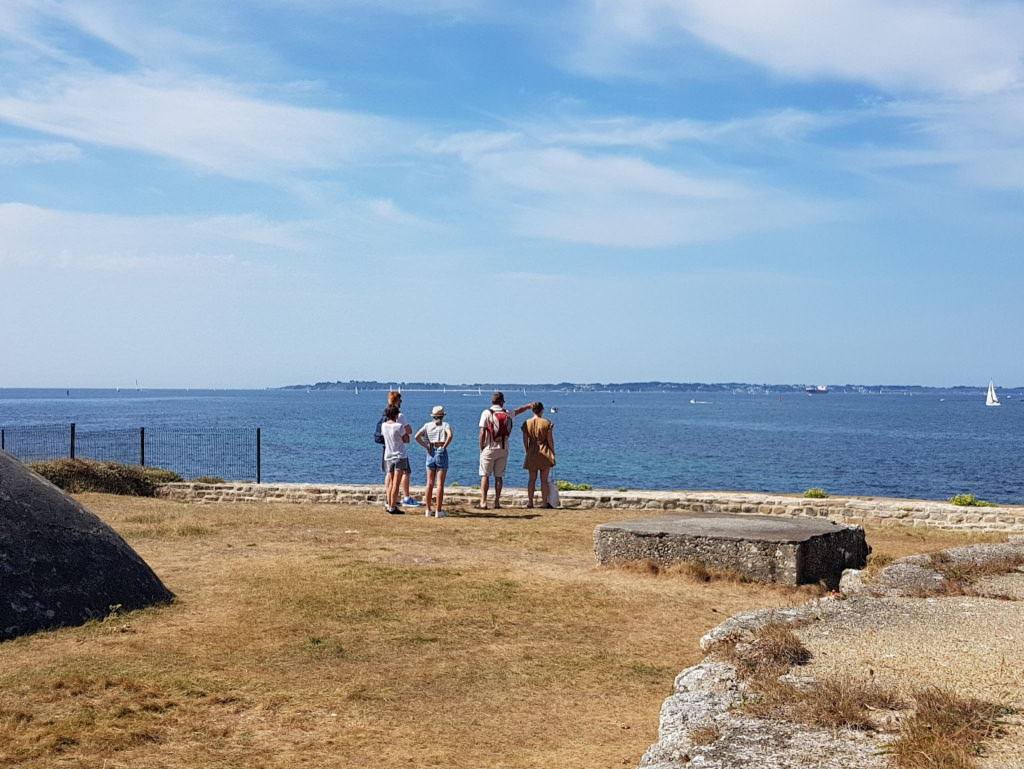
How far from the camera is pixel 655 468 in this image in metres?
45.8

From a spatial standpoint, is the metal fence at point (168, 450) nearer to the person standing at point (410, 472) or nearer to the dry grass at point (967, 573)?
the person standing at point (410, 472)

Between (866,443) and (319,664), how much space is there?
6706 centimetres

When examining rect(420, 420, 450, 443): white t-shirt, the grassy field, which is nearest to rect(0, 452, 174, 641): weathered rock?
the grassy field

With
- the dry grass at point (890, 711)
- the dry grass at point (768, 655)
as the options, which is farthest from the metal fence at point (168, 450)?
the dry grass at point (890, 711)

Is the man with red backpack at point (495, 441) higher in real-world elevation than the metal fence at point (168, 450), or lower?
higher

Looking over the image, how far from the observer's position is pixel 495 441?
14.6 meters

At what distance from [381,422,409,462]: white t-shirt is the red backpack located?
146 centimetres

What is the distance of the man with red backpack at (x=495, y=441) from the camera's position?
1445 cm

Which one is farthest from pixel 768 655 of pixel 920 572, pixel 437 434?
pixel 437 434

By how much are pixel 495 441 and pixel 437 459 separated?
1.58 metres

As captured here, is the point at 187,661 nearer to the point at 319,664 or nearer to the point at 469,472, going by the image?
the point at 319,664

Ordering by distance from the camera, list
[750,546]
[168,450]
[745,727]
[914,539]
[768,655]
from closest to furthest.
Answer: [745,727] → [768,655] → [750,546] → [914,539] → [168,450]

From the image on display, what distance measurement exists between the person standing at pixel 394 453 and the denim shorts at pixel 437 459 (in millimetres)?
391

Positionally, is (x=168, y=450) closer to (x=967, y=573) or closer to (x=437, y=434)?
(x=437, y=434)
